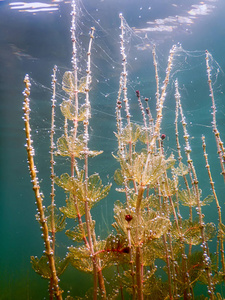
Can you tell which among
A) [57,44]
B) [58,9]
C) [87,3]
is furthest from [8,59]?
[87,3]

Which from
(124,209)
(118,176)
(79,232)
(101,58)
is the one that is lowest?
(79,232)

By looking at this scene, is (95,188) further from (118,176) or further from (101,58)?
(101,58)

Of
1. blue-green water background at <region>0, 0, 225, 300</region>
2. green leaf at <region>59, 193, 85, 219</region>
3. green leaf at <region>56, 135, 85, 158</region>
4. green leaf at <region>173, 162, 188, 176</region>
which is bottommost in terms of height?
green leaf at <region>59, 193, 85, 219</region>

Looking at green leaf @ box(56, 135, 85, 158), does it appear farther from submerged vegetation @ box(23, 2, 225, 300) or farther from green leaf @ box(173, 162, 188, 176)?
green leaf @ box(173, 162, 188, 176)

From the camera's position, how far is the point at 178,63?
423cm

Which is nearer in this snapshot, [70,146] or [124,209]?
[124,209]

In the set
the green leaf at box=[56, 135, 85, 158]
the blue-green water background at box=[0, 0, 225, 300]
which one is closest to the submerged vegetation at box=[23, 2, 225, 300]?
the green leaf at box=[56, 135, 85, 158]

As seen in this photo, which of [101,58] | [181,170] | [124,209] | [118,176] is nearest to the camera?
[124,209]

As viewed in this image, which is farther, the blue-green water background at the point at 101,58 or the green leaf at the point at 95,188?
the blue-green water background at the point at 101,58

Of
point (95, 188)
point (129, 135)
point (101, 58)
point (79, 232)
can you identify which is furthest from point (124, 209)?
point (101, 58)

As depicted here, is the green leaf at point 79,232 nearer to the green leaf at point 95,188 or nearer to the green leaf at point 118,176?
the green leaf at point 95,188

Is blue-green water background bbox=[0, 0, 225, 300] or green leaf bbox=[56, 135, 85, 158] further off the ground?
blue-green water background bbox=[0, 0, 225, 300]

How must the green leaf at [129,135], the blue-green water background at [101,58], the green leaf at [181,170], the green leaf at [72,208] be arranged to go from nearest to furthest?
1. the green leaf at [72,208]
2. the green leaf at [129,135]
3. the green leaf at [181,170]
4. the blue-green water background at [101,58]

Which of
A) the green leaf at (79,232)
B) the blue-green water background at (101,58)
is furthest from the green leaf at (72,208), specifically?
the blue-green water background at (101,58)
